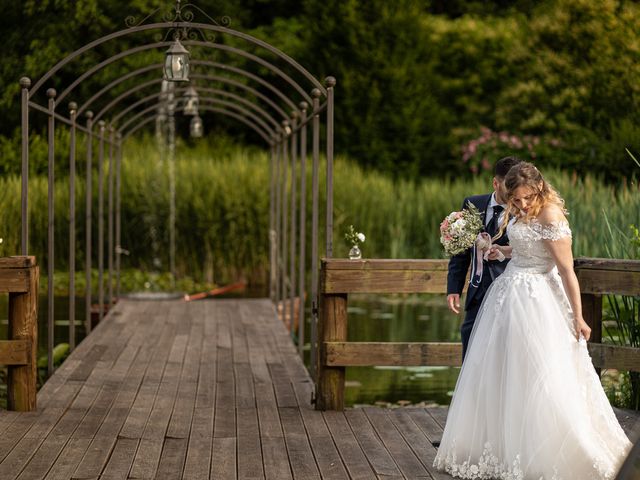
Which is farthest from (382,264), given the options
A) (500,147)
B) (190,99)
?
(500,147)

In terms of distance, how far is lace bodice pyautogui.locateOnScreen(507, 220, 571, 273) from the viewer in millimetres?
5527

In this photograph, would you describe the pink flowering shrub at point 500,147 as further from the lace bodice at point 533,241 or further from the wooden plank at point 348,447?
the lace bodice at point 533,241

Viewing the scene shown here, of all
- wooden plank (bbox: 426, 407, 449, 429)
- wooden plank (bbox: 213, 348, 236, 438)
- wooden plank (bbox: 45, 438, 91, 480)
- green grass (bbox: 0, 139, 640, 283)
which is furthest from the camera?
green grass (bbox: 0, 139, 640, 283)

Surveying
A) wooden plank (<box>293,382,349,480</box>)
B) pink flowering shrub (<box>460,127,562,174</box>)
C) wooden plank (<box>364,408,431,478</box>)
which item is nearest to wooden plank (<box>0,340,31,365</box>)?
wooden plank (<box>293,382,349,480</box>)

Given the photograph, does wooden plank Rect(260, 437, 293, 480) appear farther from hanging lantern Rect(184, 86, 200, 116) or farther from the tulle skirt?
hanging lantern Rect(184, 86, 200, 116)

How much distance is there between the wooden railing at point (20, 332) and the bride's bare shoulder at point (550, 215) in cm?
320

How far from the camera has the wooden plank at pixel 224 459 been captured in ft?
18.6

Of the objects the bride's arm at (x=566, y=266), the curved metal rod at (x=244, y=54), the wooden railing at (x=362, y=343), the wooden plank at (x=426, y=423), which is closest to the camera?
the bride's arm at (x=566, y=266)

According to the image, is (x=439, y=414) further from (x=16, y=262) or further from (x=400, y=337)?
(x=400, y=337)

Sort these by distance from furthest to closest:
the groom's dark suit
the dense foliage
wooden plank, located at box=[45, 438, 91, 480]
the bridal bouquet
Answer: the dense foliage < the groom's dark suit < the bridal bouquet < wooden plank, located at box=[45, 438, 91, 480]

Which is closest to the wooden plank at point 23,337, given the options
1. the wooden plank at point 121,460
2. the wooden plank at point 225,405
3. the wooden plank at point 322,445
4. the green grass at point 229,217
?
the wooden plank at point 121,460

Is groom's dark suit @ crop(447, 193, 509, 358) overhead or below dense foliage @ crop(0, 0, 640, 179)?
below

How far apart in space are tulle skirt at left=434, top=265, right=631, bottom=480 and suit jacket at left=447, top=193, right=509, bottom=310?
27 centimetres

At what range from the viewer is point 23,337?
23.4ft
